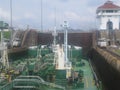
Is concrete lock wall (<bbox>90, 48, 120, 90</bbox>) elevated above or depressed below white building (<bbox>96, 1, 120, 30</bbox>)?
below

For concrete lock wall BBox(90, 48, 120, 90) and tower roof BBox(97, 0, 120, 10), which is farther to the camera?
tower roof BBox(97, 0, 120, 10)

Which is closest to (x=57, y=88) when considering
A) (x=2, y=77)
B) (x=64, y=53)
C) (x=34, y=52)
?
(x=2, y=77)

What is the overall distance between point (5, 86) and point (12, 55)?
29.0 meters

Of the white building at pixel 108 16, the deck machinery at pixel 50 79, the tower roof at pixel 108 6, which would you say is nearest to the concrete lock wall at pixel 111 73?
the deck machinery at pixel 50 79

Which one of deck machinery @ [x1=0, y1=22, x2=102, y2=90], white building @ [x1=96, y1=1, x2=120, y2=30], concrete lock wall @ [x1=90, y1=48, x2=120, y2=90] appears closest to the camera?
deck machinery @ [x1=0, y1=22, x2=102, y2=90]

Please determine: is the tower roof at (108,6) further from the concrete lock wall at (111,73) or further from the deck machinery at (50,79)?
the deck machinery at (50,79)

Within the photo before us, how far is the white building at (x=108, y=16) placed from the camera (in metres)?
85.2

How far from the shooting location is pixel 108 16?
8738cm

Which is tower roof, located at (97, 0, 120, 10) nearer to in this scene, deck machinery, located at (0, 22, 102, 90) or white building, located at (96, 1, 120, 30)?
white building, located at (96, 1, 120, 30)

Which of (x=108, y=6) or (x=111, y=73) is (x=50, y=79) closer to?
(x=111, y=73)

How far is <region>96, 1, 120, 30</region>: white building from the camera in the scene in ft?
279

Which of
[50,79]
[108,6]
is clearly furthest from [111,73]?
[108,6]

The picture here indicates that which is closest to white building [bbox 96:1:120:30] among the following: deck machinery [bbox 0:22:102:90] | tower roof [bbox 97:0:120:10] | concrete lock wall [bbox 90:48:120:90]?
tower roof [bbox 97:0:120:10]

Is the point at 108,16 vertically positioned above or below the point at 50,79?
above
